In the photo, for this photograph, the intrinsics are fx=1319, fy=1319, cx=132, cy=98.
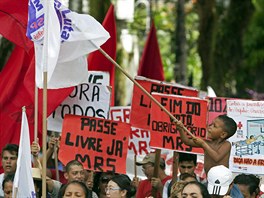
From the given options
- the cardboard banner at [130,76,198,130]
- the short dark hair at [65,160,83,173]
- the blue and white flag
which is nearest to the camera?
the blue and white flag

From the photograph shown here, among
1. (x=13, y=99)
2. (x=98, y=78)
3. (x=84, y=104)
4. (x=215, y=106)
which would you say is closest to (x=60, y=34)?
(x=84, y=104)

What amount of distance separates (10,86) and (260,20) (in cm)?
2646

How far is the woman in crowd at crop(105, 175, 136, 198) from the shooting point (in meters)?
12.7

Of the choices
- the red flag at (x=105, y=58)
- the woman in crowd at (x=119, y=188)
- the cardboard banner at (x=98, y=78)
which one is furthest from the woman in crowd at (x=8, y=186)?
the red flag at (x=105, y=58)

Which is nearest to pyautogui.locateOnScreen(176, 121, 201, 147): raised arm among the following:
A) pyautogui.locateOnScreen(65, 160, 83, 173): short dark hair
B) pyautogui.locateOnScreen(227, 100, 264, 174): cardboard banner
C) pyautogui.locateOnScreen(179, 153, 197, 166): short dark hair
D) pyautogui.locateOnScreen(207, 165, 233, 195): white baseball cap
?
pyautogui.locateOnScreen(179, 153, 197, 166): short dark hair

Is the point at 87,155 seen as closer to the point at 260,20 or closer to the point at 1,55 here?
the point at 1,55

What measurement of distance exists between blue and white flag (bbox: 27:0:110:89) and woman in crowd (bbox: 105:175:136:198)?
121 cm

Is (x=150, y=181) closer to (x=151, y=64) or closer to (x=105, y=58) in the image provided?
(x=105, y=58)

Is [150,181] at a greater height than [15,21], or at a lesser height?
lesser

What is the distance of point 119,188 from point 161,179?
183 cm

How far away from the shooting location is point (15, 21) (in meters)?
14.8

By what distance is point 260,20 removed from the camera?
41812mm

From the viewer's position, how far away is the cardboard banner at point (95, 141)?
1430 cm

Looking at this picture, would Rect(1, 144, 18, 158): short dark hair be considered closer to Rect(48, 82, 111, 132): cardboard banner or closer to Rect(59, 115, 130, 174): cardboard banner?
Rect(59, 115, 130, 174): cardboard banner
